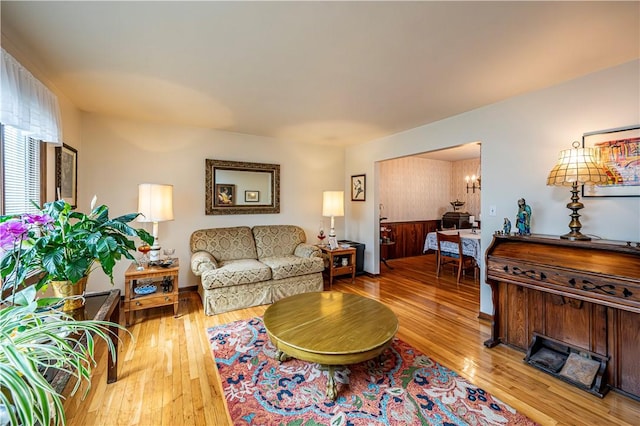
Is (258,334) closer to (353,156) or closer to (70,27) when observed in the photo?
(70,27)

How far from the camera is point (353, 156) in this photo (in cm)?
519

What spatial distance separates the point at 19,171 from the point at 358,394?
2.99 m

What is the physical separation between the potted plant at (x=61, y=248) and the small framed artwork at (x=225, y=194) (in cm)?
264

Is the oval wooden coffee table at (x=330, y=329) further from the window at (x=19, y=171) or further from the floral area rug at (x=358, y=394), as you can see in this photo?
the window at (x=19, y=171)

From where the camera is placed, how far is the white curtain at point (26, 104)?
62.6 inches

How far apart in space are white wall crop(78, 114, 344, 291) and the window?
112 centimetres

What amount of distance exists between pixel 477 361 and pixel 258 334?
6.41 ft

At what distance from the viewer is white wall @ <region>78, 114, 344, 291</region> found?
344 centimetres

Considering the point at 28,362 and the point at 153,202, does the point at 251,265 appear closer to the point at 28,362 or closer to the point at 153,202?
the point at 153,202

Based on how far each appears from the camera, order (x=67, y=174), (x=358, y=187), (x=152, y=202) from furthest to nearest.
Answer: (x=358, y=187)
(x=152, y=202)
(x=67, y=174)

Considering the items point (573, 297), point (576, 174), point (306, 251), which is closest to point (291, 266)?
point (306, 251)

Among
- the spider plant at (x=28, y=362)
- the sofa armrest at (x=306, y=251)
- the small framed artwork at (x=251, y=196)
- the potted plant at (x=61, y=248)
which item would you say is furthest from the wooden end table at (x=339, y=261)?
→ the spider plant at (x=28, y=362)

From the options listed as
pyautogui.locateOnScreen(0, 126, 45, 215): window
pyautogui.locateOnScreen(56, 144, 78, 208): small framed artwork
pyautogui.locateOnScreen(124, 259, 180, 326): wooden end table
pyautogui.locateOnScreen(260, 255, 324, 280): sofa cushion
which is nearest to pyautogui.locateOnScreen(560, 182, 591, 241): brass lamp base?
pyautogui.locateOnScreen(260, 255, 324, 280): sofa cushion

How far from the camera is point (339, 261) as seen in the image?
4.61 meters
